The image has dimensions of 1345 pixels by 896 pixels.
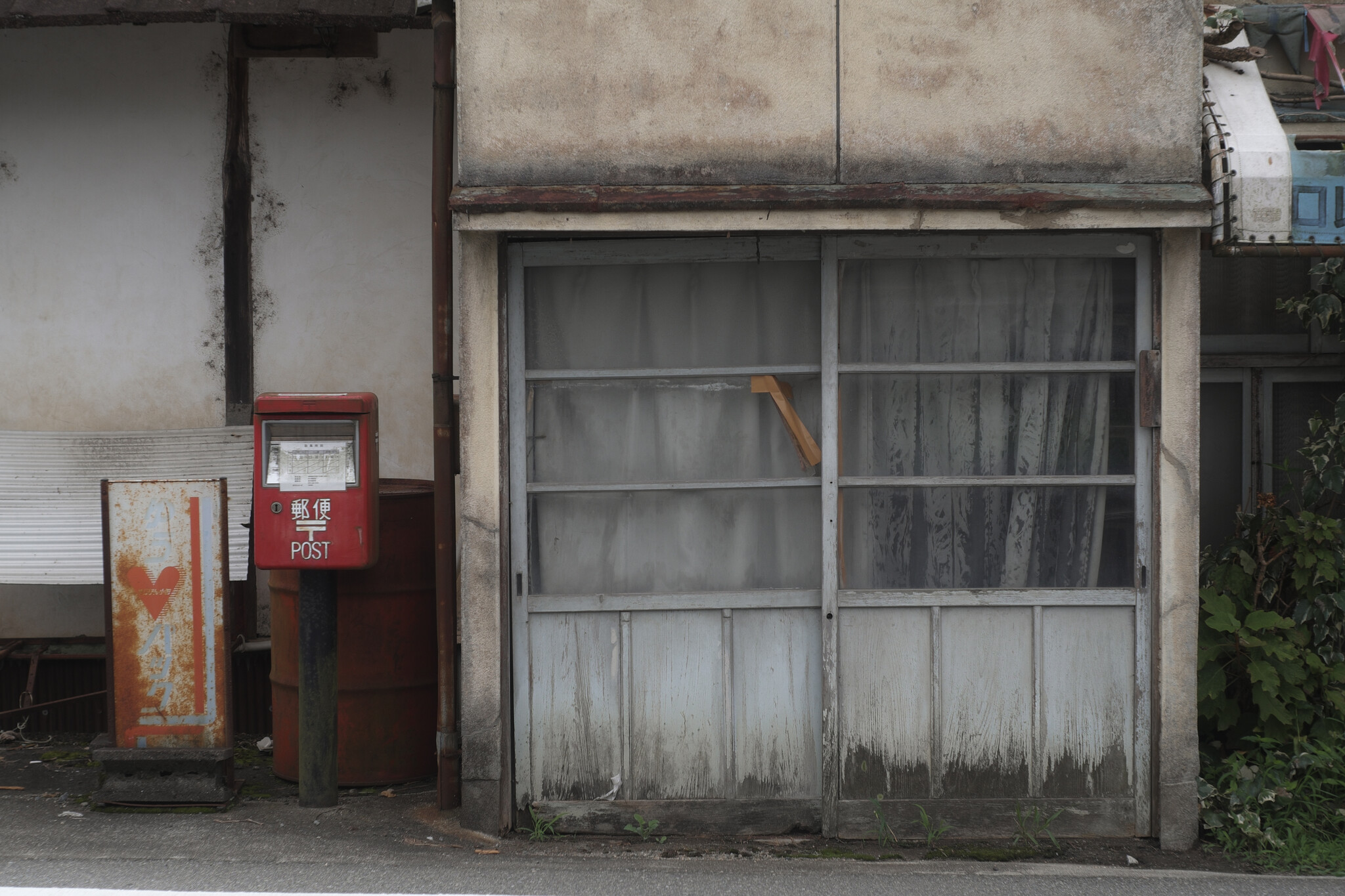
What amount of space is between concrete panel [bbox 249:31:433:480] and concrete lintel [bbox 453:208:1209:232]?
1894 mm

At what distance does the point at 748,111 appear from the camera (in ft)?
14.8

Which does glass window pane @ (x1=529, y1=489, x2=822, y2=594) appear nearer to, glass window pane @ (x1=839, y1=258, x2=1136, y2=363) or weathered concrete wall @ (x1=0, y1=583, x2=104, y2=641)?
glass window pane @ (x1=839, y1=258, x2=1136, y2=363)

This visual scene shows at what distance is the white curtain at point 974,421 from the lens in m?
4.80

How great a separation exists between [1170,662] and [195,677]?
444 cm

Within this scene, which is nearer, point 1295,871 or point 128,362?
point 1295,871

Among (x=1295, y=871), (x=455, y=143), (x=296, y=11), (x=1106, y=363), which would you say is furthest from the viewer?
(x=455, y=143)

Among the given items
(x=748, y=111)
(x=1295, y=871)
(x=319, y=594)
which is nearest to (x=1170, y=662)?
(x=1295, y=871)

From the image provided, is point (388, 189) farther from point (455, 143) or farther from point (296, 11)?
point (296, 11)

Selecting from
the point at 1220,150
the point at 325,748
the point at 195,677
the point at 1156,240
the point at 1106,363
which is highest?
the point at 1220,150

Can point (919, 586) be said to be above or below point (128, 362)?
below

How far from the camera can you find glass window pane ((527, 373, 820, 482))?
4.86 m

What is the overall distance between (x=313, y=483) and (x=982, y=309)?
10.2 ft

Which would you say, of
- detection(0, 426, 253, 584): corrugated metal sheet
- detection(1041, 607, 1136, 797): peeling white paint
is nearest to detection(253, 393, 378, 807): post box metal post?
A: detection(0, 426, 253, 584): corrugated metal sheet

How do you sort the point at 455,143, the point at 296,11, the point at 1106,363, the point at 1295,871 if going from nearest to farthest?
the point at 1295,871, the point at 1106,363, the point at 296,11, the point at 455,143
